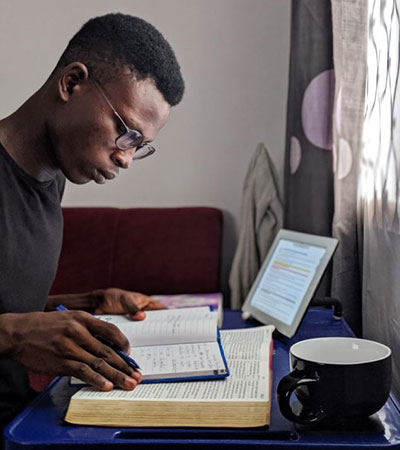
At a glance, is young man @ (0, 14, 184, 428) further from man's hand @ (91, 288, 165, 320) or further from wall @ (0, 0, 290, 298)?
wall @ (0, 0, 290, 298)

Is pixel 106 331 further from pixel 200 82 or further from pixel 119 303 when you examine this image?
pixel 200 82

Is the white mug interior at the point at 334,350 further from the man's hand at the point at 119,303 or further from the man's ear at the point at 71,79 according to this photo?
the man's ear at the point at 71,79

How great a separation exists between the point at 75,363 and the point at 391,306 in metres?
0.56

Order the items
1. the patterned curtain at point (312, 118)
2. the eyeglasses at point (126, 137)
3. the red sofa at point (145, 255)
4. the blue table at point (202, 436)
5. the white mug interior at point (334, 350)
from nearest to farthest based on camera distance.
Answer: the blue table at point (202, 436) → the white mug interior at point (334, 350) → the eyeglasses at point (126, 137) → the patterned curtain at point (312, 118) → the red sofa at point (145, 255)

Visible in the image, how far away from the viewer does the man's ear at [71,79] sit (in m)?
1.02

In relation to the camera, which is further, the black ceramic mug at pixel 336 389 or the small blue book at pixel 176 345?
the small blue book at pixel 176 345

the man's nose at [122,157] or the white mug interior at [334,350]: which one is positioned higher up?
the man's nose at [122,157]

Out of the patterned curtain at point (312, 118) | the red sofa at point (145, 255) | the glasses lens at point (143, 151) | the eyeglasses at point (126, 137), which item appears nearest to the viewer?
the eyeglasses at point (126, 137)

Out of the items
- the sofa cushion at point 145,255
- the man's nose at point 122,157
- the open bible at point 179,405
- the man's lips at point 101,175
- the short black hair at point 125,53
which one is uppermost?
the short black hair at point 125,53

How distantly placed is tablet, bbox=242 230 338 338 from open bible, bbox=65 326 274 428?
36cm

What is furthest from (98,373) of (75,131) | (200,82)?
(200,82)

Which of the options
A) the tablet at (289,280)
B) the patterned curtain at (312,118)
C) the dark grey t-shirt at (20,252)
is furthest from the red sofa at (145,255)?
the dark grey t-shirt at (20,252)

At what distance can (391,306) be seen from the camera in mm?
1054

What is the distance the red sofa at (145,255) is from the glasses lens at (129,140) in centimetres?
112
